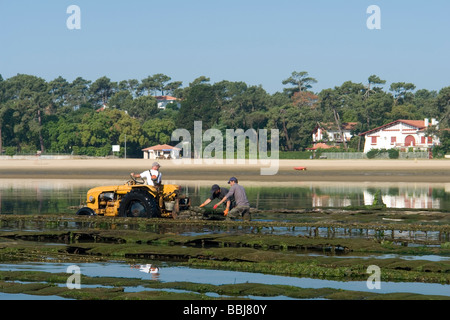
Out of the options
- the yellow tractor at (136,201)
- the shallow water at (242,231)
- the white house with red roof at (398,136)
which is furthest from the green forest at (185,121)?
the yellow tractor at (136,201)

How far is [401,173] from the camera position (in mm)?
62656

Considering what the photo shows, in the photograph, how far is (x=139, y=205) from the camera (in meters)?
21.7

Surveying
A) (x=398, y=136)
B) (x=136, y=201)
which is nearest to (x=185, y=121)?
(x=398, y=136)

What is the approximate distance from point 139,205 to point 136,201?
15cm

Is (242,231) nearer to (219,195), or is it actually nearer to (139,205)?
(219,195)

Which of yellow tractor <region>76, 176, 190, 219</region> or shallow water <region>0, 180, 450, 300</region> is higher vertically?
yellow tractor <region>76, 176, 190, 219</region>

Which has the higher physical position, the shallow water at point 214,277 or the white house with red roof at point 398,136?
the white house with red roof at point 398,136

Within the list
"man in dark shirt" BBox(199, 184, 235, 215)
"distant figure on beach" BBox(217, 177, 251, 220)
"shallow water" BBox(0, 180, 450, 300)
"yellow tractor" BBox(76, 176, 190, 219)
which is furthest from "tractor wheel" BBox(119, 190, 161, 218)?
"distant figure on beach" BBox(217, 177, 251, 220)

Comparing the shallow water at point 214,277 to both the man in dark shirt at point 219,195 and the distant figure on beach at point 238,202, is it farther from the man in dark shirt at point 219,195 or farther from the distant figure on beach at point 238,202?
the distant figure on beach at point 238,202

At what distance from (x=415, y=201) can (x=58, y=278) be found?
964 inches

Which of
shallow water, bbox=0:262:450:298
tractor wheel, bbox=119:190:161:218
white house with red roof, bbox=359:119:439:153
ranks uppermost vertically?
white house with red roof, bbox=359:119:439:153

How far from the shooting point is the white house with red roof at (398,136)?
382 ft

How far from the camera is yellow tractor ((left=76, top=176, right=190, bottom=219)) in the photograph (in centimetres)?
2138

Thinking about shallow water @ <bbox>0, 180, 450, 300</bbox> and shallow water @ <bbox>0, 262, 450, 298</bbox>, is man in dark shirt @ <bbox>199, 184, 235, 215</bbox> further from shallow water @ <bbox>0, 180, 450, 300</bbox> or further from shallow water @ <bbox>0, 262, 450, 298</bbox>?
shallow water @ <bbox>0, 262, 450, 298</bbox>
